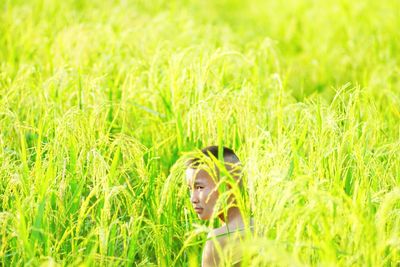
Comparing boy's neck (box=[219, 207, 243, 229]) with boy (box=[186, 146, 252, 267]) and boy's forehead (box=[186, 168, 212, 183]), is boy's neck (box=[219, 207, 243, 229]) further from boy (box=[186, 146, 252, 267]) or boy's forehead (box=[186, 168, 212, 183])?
boy's forehead (box=[186, 168, 212, 183])

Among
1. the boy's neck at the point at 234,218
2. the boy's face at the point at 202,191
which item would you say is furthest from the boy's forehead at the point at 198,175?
the boy's neck at the point at 234,218

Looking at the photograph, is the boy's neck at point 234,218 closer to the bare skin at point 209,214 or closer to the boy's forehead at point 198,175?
the bare skin at point 209,214

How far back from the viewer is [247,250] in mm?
2207

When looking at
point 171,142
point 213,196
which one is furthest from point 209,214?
point 171,142

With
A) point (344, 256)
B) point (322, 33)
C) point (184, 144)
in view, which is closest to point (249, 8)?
point (322, 33)

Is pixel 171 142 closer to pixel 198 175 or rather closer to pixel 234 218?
pixel 198 175

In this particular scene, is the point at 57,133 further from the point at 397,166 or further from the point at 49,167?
the point at 397,166

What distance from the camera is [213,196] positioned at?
2.66 m

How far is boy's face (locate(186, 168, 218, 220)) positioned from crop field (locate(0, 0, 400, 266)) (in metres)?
0.09

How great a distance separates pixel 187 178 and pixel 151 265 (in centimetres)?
30

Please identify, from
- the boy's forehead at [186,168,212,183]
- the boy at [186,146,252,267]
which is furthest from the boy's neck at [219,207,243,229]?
the boy's forehead at [186,168,212,183]

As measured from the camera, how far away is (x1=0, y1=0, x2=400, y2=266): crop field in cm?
236

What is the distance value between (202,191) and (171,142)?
834 millimetres

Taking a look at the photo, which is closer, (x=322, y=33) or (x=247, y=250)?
(x=247, y=250)
